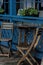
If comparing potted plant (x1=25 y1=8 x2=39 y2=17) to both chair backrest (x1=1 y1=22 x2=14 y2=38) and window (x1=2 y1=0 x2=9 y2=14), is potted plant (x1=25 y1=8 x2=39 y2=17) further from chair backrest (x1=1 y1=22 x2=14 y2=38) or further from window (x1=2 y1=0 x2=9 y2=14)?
window (x1=2 y1=0 x2=9 y2=14)

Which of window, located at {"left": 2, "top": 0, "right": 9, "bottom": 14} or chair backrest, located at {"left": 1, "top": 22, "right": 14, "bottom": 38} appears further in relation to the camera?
window, located at {"left": 2, "top": 0, "right": 9, "bottom": 14}

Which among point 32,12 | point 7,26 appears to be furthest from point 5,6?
point 32,12

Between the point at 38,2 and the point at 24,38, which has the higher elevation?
the point at 38,2

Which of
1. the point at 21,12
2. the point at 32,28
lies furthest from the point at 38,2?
the point at 32,28

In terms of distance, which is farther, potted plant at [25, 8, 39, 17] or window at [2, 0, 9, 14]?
window at [2, 0, 9, 14]

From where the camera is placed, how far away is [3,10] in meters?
10.2

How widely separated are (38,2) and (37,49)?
1728 mm

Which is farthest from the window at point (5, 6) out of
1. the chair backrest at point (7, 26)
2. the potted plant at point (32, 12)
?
the potted plant at point (32, 12)

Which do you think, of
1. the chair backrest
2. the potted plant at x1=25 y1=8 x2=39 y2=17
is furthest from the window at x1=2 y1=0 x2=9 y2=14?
the potted plant at x1=25 y1=8 x2=39 y2=17

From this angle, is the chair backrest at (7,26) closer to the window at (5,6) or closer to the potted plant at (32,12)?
the potted plant at (32,12)

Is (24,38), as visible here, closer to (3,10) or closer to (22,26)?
(22,26)

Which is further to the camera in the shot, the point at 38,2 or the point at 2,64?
the point at 38,2

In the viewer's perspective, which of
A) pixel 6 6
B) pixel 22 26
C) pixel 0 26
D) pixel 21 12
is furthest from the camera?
pixel 6 6

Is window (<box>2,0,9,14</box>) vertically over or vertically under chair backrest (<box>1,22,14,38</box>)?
over
